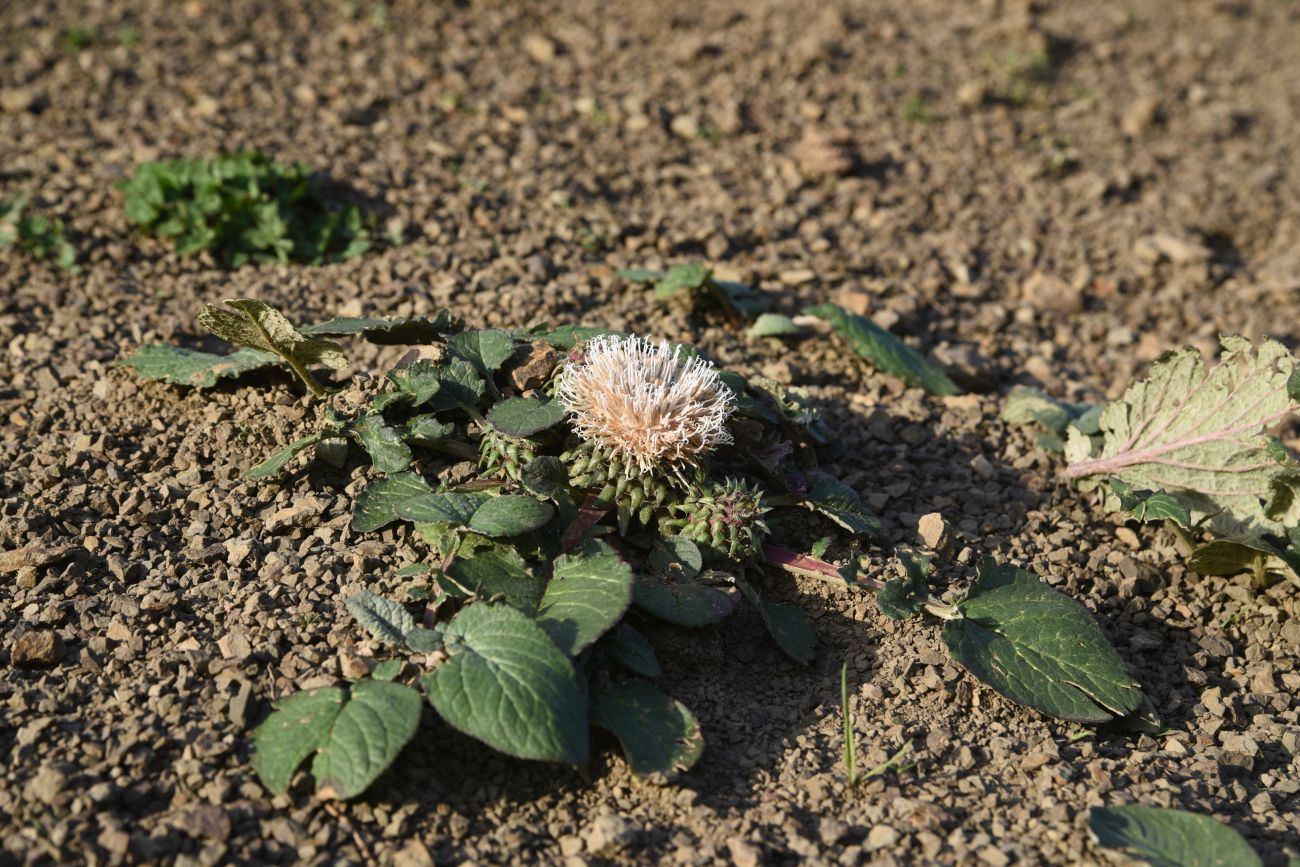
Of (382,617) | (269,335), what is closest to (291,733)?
(382,617)

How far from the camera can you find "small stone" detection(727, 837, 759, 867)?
2742 mm

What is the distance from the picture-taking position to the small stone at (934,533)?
376 centimetres

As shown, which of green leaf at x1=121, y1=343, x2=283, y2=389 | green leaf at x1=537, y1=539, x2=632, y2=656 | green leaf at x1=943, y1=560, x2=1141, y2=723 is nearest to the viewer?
green leaf at x1=537, y1=539, x2=632, y2=656

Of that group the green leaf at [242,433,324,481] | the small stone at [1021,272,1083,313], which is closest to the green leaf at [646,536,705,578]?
the green leaf at [242,433,324,481]

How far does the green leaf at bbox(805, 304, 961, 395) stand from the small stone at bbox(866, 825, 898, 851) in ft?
6.78

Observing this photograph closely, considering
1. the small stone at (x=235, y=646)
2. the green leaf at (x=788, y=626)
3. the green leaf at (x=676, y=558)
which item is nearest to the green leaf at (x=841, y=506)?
the green leaf at (x=788, y=626)

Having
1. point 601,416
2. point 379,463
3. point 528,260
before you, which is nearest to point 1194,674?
point 601,416

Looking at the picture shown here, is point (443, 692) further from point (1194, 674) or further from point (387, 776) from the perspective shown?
point (1194, 674)

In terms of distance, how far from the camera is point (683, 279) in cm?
460

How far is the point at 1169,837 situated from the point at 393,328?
2.52 metres

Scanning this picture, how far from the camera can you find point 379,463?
3.51m

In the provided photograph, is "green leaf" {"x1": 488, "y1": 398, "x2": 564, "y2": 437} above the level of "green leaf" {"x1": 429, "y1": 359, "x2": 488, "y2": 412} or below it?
above

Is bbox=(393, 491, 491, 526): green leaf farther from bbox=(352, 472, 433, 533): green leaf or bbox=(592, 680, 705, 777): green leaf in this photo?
bbox=(592, 680, 705, 777): green leaf

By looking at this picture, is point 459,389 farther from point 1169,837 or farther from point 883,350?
point 1169,837
